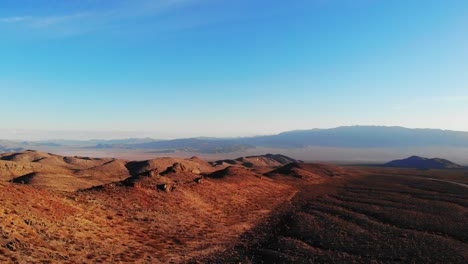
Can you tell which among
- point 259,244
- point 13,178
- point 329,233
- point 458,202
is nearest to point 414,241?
point 329,233

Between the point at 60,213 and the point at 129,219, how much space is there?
539 centimetres

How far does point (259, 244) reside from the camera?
23500 mm

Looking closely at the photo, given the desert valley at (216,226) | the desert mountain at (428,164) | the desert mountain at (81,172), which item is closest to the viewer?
the desert valley at (216,226)

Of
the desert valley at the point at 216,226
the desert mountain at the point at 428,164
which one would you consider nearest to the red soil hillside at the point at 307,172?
the desert valley at the point at 216,226

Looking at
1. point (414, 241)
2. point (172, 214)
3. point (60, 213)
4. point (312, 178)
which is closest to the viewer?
point (60, 213)

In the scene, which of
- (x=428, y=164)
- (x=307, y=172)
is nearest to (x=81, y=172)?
(x=307, y=172)

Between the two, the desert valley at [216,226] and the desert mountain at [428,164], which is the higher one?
the desert valley at [216,226]

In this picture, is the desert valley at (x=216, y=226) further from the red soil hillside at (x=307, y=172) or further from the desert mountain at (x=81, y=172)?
the red soil hillside at (x=307, y=172)

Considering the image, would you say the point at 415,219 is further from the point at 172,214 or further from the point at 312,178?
the point at 312,178

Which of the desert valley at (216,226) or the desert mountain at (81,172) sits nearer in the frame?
the desert valley at (216,226)

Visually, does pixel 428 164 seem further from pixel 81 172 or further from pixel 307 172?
pixel 81 172

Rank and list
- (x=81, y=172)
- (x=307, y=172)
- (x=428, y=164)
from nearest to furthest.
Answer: (x=81, y=172) → (x=307, y=172) → (x=428, y=164)

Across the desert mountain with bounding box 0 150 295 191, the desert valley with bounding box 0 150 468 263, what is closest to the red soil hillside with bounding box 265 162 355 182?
the desert mountain with bounding box 0 150 295 191

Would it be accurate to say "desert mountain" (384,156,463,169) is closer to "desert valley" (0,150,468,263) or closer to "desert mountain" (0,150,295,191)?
"desert mountain" (0,150,295,191)
